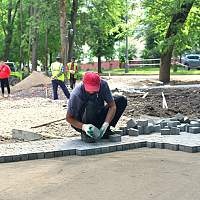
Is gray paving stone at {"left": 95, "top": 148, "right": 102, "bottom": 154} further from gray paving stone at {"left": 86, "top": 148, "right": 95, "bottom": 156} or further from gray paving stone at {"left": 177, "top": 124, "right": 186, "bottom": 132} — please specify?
gray paving stone at {"left": 177, "top": 124, "right": 186, "bottom": 132}

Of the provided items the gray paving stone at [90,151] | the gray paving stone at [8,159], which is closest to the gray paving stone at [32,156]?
the gray paving stone at [8,159]

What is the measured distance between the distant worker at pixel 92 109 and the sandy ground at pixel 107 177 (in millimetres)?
633

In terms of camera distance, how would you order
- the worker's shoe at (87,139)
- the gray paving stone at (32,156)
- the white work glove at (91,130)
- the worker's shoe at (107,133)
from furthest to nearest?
1. the worker's shoe at (107,133)
2. the worker's shoe at (87,139)
3. the white work glove at (91,130)
4. the gray paving stone at (32,156)

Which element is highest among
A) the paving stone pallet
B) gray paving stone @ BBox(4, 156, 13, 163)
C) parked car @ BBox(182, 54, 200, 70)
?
the paving stone pallet

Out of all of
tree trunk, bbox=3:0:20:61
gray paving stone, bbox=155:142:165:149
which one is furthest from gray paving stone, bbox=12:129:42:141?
tree trunk, bbox=3:0:20:61

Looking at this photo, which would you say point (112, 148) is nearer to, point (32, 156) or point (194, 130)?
point (32, 156)

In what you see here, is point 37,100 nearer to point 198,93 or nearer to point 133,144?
point 198,93

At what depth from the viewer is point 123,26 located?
102 ft

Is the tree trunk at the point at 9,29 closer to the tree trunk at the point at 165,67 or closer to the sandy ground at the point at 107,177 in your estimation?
the tree trunk at the point at 165,67

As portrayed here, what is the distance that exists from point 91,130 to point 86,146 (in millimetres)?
258

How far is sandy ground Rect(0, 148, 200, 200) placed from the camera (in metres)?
5.48

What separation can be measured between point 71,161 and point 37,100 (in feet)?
38.7

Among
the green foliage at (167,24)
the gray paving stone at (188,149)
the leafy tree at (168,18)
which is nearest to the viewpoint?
the gray paving stone at (188,149)

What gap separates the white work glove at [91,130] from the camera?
817 cm
